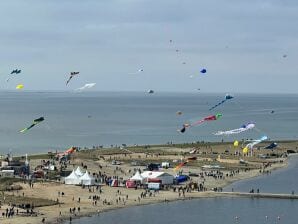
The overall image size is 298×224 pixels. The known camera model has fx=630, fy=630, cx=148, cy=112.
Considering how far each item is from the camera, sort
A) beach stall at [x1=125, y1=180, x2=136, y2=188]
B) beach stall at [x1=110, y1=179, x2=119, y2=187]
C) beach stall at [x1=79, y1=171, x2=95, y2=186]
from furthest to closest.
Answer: beach stall at [x1=110, y1=179, x2=119, y2=187]
beach stall at [x1=125, y1=180, x2=136, y2=188]
beach stall at [x1=79, y1=171, x2=95, y2=186]

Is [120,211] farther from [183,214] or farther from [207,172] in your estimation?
[207,172]

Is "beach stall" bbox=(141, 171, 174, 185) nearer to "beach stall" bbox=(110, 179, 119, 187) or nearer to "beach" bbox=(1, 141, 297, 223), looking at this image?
"beach" bbox=(1, 141, 297, 223)

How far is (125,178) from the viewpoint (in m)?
75.1

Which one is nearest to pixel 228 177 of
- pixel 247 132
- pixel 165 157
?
pixel 165 157

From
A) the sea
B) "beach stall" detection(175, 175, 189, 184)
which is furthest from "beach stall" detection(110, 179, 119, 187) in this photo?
the sea

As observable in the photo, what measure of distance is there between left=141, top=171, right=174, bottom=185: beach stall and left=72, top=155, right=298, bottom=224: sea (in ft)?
25.0

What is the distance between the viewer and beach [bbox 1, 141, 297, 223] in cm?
5597

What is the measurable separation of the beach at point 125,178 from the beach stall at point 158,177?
1.39m

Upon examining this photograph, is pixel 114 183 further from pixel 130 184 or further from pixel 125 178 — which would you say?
pixel 125 178

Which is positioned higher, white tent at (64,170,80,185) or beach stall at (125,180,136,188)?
white tent at (64,170,80,185)

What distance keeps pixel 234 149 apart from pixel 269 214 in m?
53.8

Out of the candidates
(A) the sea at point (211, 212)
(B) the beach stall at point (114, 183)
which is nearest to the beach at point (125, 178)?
(B) the beach stall at point (114, 183)

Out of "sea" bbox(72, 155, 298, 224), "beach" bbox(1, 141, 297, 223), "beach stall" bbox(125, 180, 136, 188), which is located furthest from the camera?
"beach stall" bbox(125, 180, 136, 188)

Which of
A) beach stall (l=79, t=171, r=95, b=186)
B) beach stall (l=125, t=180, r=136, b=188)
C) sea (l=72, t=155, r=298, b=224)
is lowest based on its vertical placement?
sea (l=72, t=155, r=298, b=224)
